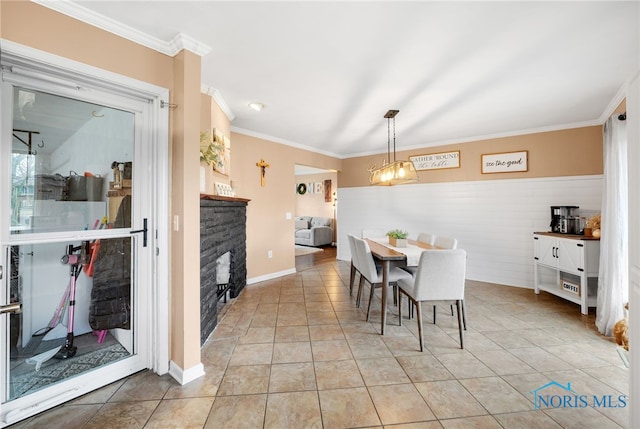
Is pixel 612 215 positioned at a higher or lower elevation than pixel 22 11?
lower

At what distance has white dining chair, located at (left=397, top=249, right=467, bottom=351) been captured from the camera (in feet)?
7.13

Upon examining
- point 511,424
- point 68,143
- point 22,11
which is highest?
point 22,11

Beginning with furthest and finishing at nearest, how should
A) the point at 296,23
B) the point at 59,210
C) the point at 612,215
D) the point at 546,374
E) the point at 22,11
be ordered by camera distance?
1. the point at 612,215
2. the point at 546,374
3. the point at 296,23
4. the point at 59,210
5. the point at 22,11

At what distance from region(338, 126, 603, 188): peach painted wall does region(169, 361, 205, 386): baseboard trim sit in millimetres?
4440

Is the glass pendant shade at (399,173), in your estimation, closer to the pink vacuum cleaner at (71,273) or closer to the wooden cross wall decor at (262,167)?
the wooden cross wall decor at (262,167)

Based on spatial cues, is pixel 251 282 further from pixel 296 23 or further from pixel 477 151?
pixel 477 151

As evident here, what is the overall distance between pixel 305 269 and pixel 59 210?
3.78 meters

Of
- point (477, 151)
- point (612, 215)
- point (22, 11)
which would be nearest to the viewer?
point (22, 11)

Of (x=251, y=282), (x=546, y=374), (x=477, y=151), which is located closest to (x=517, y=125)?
(x=477, y=151)

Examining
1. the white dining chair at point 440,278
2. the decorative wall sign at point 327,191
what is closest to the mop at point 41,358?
the white dining chair at point 440,278

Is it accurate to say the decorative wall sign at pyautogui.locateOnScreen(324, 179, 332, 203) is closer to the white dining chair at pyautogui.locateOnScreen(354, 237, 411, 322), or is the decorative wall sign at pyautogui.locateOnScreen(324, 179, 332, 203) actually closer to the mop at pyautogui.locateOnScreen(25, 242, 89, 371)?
the white dining chair at pyautogui.locateOnScreen(354, 237, 411, 322)

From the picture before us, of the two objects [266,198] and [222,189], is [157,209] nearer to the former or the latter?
[222,189]

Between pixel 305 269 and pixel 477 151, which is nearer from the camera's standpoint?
pixel 477 151

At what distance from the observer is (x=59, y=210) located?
1578 millimetres
